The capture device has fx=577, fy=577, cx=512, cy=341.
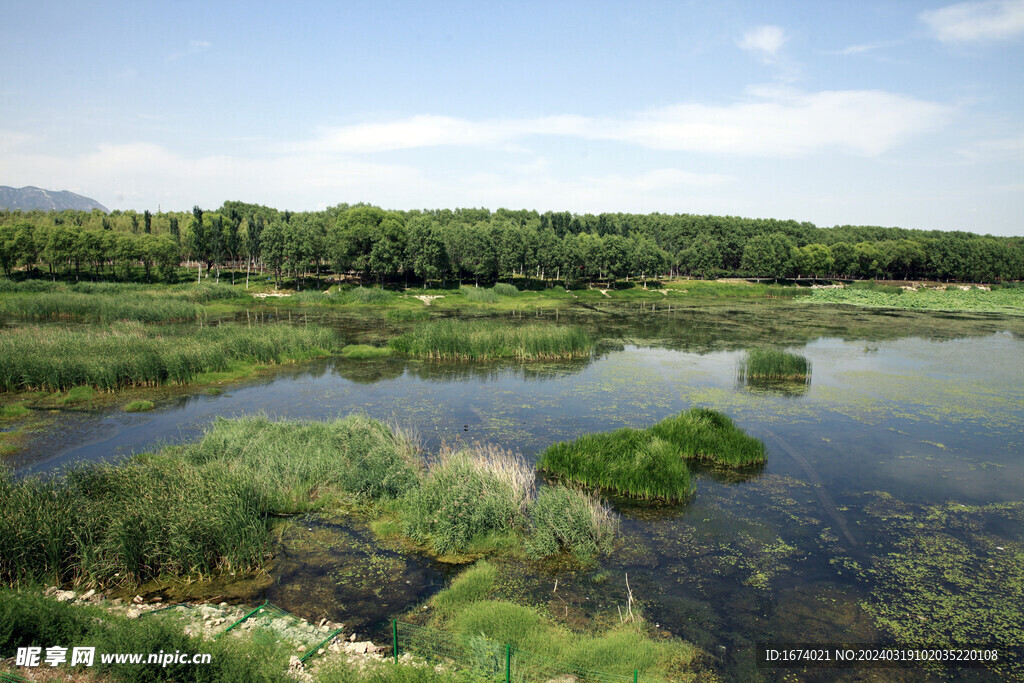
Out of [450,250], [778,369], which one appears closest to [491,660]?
[778,369]

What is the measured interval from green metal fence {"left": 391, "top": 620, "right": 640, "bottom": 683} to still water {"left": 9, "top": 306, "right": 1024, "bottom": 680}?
188 centimetres

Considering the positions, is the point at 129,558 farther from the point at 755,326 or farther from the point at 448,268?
the point at 448,268

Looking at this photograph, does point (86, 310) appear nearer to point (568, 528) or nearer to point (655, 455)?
point (655, 455)

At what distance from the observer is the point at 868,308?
76.4 meters

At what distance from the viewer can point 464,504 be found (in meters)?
14.9

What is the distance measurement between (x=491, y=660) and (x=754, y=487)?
12235mm

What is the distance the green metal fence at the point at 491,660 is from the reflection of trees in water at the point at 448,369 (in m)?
22.6

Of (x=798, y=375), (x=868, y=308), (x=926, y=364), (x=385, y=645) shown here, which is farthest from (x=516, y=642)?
(x=868, y=308)

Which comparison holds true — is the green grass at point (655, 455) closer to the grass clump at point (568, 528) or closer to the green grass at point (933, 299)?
the grass clump at point (568, 528)

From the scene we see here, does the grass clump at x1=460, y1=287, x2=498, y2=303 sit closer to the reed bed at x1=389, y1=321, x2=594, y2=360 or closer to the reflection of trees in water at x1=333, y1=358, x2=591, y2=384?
the reed bed at x1=389, y1=321, x2=594, y2=360

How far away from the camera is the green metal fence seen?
9.48 metres

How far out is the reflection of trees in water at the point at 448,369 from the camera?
3347 cm

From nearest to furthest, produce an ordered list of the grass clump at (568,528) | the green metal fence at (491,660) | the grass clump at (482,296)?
1. the green metal fence at (491,660)
2. the grass clump at (568,528)
3. the grass clump at (482,296)

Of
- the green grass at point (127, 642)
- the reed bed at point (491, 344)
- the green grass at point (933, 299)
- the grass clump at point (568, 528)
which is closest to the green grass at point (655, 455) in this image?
the grass clump at point (568, 528)
